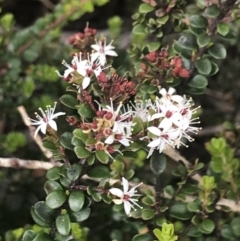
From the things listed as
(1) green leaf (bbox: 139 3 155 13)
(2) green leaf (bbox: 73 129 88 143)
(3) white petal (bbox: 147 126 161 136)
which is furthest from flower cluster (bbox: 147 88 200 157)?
(1) green leaf (bbox: 139 3 155 13)

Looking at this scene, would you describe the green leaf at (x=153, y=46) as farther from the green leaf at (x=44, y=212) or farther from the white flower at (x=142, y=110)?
the green leaf at (x=44, y=212)

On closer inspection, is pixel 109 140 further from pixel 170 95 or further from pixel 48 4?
pixel 48 4

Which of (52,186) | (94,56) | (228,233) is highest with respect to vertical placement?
(94,56)

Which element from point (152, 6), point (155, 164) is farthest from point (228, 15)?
point (155, 164)

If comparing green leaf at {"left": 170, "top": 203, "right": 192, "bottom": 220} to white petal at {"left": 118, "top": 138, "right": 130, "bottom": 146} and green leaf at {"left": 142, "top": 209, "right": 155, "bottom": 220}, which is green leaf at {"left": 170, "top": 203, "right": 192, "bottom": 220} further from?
white petal at {"left": 118, "top": 138, "right": 130, "bottom": 146}


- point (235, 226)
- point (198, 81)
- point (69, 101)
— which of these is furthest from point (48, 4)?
point (235, 226)

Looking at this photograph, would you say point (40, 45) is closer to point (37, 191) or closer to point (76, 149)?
point (37, 191)
